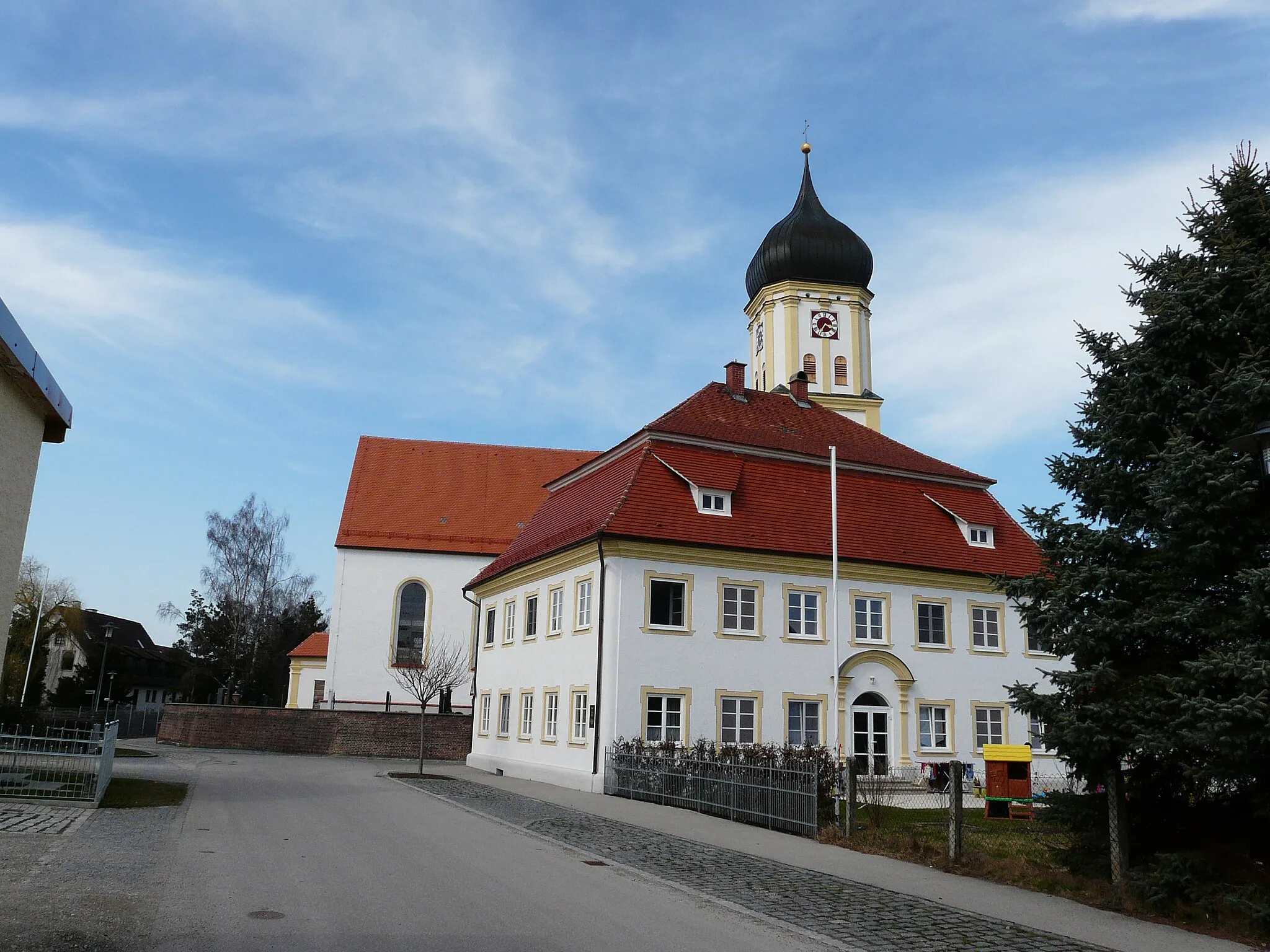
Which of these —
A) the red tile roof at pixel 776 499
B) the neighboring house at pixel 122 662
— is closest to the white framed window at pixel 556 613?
the red tile roof at pixel 776 499

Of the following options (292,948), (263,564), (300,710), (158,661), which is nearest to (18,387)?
(292,948)

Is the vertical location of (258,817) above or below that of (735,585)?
below

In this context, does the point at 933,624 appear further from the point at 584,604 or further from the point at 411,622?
the point at 411,622

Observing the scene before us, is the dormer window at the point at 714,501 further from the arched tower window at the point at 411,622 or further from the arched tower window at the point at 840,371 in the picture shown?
the arched tower window at the point at 411,622

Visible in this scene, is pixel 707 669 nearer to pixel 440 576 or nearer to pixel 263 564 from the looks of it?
pixel 440 576

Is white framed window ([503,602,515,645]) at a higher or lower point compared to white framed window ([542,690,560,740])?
higher

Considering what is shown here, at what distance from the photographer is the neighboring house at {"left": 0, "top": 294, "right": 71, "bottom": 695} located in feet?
48.7

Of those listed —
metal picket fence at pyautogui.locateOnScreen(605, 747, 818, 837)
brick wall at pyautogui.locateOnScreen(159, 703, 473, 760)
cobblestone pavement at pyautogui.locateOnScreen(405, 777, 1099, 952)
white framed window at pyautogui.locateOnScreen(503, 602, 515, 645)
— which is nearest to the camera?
cobblestone pavement at pyautogui.locateOnScreen(405, 777, 1099, 952)

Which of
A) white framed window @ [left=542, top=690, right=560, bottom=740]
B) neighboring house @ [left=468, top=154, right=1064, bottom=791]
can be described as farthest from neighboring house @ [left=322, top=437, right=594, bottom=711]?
white framed window @ [left=542, top=690, right=560, bottom=740]

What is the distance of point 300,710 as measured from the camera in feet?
121

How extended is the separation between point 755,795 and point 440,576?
30300mm

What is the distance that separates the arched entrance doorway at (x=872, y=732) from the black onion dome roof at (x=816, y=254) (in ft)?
79.9

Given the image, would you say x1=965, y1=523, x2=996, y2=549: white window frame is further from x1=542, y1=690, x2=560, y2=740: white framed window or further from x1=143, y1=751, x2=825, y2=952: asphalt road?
x1=143, y1=751, x2=825, y2=952: asphalt road

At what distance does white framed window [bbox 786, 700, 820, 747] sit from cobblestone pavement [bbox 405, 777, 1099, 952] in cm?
1031
